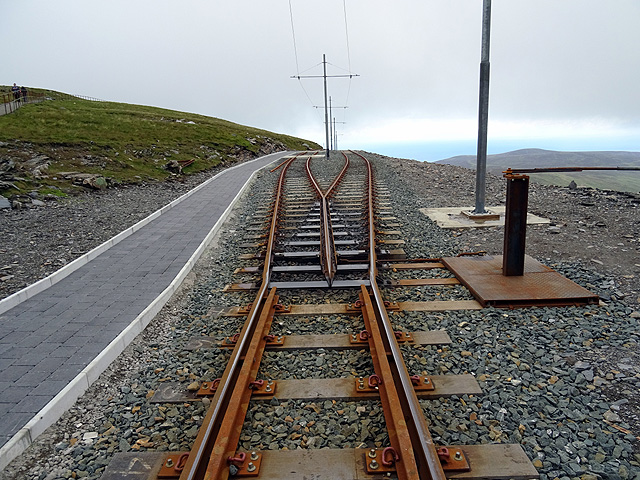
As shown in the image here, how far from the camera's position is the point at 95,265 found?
24.4 feet

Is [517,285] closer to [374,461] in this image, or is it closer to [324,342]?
[324,342]

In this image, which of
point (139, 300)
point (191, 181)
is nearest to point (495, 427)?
point (139, 300)

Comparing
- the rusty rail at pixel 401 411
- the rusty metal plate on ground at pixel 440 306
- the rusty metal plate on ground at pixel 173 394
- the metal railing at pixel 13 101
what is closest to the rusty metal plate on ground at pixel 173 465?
the rusty metal plate on ground at pixel 173 394

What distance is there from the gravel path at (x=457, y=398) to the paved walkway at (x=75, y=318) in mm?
293

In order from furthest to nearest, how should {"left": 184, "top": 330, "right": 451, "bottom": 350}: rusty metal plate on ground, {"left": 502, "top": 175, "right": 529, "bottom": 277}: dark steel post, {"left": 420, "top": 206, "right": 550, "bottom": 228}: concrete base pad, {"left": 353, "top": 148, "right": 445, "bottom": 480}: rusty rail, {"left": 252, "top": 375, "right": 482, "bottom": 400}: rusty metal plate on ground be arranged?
{"left": 420, "top": 206, "right": 550, "bottom": 228}: concrete base pad, {"left": 502, "top": 175, "right": 529, "bottom": 277}: dark steel post, {"left": 184, "top": 330, "right": 451, "bottom": 350}: rusty metal plate on ground, {"left": 252, "top": 375, "right": 482, "bottom": 400}: rusty metal plate on ground, {"left": 353, "top": 148, "right": 445, "bottom": 480}: rusty rail

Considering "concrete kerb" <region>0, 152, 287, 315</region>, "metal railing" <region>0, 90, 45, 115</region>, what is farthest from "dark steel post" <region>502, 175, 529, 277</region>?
"metal railing" <region>0, 90, 45, 115</region>

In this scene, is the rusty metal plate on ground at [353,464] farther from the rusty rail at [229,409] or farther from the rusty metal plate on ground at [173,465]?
the rusty metal plate on ground at [173,465]

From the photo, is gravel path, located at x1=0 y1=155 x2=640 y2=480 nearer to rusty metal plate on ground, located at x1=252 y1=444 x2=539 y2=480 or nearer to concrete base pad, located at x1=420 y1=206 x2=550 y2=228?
rusty metal plate on ground, located at x1=252 y1=444 x2=539 y2=480

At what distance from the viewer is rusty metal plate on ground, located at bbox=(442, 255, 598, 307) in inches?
209

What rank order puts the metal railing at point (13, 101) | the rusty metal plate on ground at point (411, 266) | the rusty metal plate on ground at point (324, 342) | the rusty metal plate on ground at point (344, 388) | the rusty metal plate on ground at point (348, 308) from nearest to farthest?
the rusty metal plate on ground at point (344, 388) → the rusty metal plate on ground at point (324, 342) → the rusty metal plate on ground at point (348, 308) → the rusty metal plate on ground at point (411, 266) → the metal railing at point (13, 101)

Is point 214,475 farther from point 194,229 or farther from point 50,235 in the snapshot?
point 50,235

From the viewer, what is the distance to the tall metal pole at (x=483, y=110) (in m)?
9.49

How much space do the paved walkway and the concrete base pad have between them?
513cm

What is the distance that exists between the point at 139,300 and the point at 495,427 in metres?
4.53
